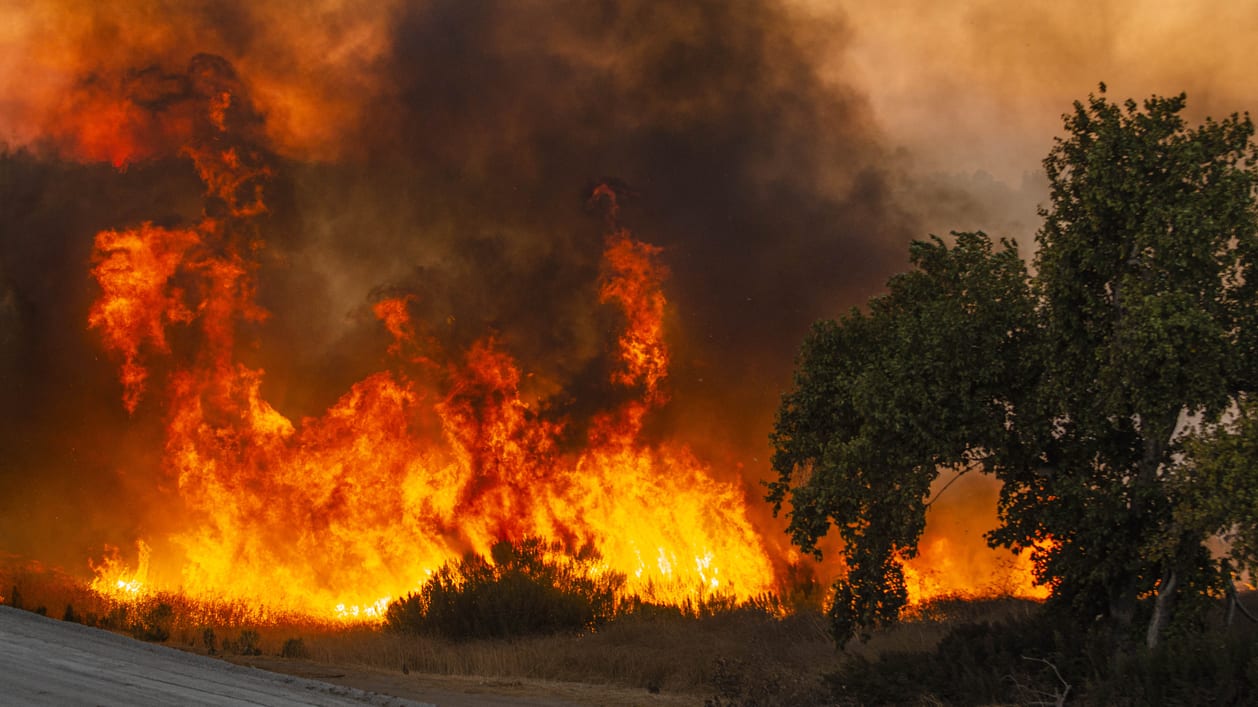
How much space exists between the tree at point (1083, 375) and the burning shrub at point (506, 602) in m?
10.1

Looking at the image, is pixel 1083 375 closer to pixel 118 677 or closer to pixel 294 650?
pixel 118 677

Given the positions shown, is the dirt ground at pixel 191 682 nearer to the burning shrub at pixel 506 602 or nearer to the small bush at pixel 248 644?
the small bush at pixel 248 644

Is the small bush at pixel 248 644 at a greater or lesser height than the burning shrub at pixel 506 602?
lesser

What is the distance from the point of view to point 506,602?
2402cm

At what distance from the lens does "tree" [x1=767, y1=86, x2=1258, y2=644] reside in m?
12.9

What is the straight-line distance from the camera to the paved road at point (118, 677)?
24.8 ft

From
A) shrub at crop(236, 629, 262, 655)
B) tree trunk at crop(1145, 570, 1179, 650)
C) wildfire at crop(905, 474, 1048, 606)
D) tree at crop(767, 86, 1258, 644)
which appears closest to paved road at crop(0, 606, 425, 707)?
shrub at crop(236, 629, 262, 655)

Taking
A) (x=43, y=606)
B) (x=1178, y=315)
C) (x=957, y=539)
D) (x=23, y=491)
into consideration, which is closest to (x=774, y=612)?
(x=957, y=539)

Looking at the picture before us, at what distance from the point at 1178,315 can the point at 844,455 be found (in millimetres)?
4502

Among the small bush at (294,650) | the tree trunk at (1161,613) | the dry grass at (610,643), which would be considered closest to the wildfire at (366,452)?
the dry grass at (610,643)

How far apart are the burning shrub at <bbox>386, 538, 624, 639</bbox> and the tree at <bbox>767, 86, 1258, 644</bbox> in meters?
10.1

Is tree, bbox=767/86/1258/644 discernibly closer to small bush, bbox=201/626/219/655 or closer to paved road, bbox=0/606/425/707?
paved road, bbox=0/606/425/707

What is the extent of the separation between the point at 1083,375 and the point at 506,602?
14758 mm

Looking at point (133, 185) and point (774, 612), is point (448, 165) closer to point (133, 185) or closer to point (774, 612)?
point (133, 185)
